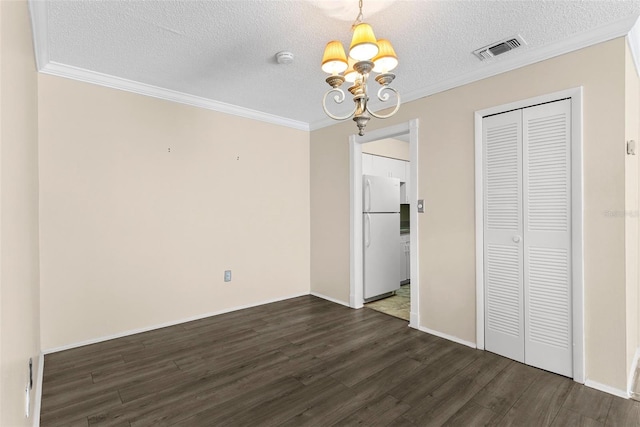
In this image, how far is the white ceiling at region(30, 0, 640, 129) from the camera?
79.3 inches

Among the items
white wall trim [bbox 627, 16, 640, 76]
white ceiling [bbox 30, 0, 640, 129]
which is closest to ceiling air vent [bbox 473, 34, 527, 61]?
white ceiling [bbox 30, 0, 640, 129]

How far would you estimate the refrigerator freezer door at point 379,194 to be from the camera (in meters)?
4.29

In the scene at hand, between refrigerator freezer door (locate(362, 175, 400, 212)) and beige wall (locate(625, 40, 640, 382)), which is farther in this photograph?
refrigerator freezer door (locate(362, 175, 400, 212))

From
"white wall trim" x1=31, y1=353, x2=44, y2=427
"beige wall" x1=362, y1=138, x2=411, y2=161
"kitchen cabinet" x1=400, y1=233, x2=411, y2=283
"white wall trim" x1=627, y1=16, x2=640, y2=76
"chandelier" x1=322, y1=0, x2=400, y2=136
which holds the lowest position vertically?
"white wall trim" x1=31, y1=353, x2=44, y2=427

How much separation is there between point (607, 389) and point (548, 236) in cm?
112

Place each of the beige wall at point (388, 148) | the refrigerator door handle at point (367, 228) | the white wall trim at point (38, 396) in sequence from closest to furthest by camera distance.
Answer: the white wall trim at point (38, 396) < the refrigerator door handle at point (367, 228) < the beige wall at point (388, 148)

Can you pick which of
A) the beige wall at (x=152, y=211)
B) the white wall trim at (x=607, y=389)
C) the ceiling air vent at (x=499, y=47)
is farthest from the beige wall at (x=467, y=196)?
the beige wall at (x=152, y=211)

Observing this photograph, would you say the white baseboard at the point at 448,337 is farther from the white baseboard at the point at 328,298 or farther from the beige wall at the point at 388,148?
the beige wall at the point at 388,148

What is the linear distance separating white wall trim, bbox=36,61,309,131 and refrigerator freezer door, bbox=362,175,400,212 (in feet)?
4.63

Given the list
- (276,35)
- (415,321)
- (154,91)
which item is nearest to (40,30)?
(154,91)

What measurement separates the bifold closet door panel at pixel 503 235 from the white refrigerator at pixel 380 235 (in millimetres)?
1658

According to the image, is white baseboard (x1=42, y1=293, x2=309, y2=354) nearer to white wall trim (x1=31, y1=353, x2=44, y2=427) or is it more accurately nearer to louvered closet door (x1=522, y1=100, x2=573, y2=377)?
white wall trim (x1=31, y1=353, x2=44, y2=427)

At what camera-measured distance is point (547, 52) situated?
2.46 metres

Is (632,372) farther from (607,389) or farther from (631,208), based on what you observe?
(631,208)
